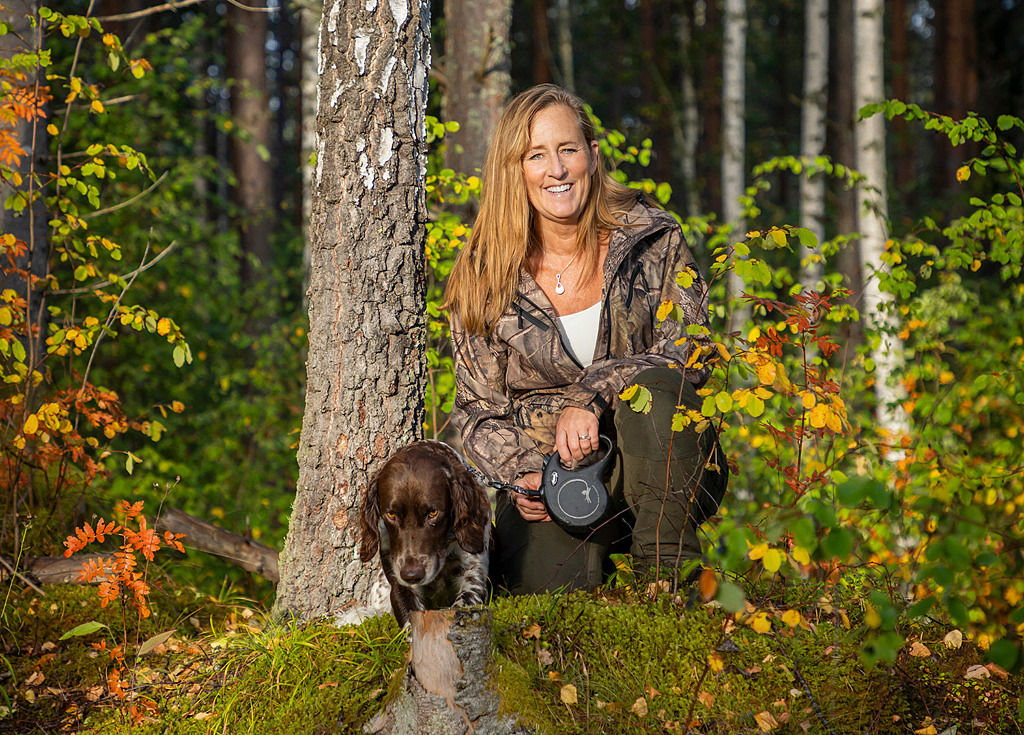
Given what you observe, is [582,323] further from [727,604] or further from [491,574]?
[727,604]

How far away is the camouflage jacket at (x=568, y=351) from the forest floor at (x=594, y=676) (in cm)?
78

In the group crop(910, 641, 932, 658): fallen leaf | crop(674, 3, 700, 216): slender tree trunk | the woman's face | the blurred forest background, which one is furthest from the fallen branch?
crop(674, 3, 700, 216): slender tree trunk

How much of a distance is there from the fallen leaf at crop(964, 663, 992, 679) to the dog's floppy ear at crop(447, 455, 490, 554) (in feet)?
5.70

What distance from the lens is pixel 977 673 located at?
252cm

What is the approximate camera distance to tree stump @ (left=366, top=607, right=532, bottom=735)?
2.16 metres

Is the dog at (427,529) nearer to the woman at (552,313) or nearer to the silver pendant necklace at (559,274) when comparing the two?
the woman at (552,313)

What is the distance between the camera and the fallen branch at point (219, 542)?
11.9 feet

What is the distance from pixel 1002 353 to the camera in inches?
200

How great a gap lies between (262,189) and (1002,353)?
987 cm

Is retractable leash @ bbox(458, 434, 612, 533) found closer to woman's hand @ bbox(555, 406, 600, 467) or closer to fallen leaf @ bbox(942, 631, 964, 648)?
woman's hand @ bbox(555, 406, 600, 467)

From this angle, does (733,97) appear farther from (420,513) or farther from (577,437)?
(420,513)

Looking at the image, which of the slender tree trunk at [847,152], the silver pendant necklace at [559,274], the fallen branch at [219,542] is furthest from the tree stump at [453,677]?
the slender tree trunk at [847,152]

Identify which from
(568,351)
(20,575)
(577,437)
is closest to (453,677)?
(577,437)

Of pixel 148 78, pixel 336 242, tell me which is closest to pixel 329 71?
pixel 336 242
